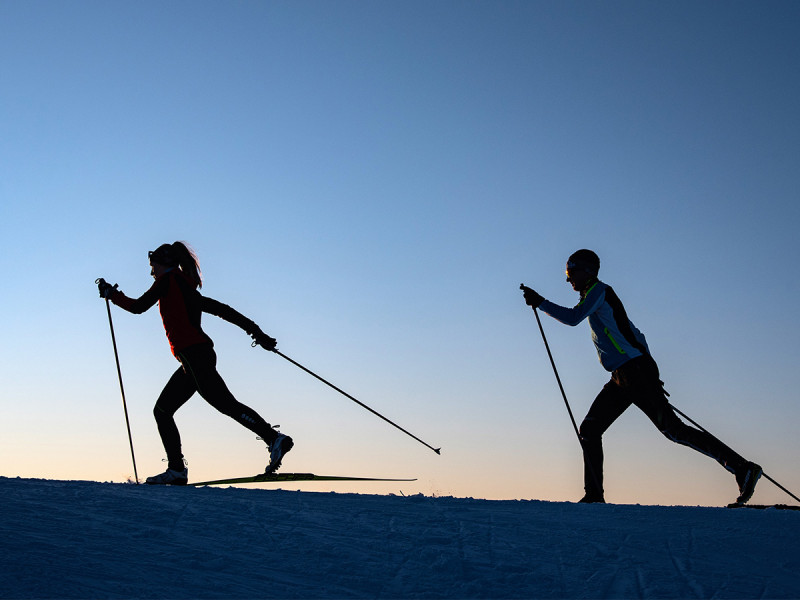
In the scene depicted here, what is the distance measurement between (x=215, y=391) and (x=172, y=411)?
0.41m

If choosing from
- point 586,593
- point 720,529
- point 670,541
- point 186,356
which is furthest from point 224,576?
point 186,356

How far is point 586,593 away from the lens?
3.65 metres

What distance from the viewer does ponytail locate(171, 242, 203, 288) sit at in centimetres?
724

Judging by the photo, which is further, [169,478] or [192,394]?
[192,394]

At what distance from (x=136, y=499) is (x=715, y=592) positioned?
3370mm

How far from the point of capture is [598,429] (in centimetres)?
660

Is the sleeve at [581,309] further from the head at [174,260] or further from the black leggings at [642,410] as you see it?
the head at [174,260]

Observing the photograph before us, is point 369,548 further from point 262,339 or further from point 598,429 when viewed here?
point 262,339

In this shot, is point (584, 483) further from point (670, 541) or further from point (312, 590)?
point (312, 590)

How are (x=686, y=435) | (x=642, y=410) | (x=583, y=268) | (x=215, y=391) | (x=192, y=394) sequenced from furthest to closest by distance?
(x=192, y=394) → (x=215, y=391) → (x=583, y=268) → (x=642, y=410) → (x=686, y=435)

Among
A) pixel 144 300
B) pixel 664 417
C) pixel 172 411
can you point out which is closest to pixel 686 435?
pixel 664 417

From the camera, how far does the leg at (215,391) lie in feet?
22.6

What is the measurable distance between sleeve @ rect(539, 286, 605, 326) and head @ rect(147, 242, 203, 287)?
3.03 m

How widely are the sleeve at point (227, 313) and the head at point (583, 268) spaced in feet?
9.00
